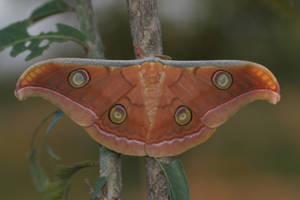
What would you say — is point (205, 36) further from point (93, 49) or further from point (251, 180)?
point (93, 49)

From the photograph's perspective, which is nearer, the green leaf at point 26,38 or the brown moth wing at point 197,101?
the brown moth wing at point 197,101

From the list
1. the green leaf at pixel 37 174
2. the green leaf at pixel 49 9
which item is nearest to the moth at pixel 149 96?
the green leaf at pixel 49 9

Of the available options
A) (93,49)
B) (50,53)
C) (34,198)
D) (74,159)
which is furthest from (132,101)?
(50,53)

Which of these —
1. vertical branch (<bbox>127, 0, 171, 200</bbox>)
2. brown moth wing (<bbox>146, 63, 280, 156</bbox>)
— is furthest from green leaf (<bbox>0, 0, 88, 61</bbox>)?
brown moth wing (<bbox>146, 63, 280, 156</bbox>)

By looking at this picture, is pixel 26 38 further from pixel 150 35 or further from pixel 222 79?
pixel 222 79

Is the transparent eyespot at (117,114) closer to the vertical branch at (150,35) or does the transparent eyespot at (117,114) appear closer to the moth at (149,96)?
the moth at (149,96)

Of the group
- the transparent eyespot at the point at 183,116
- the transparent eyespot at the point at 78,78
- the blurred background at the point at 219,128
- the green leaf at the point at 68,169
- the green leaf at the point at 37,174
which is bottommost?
the blurred background at the point at 219,128

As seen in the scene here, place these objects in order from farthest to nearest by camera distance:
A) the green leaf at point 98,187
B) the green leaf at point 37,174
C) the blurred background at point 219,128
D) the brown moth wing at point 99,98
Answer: the blurred background at point 219,128, the green leaf at point 37,174, the brown moth wing at point 99,98, the green leaf at point 98,187
